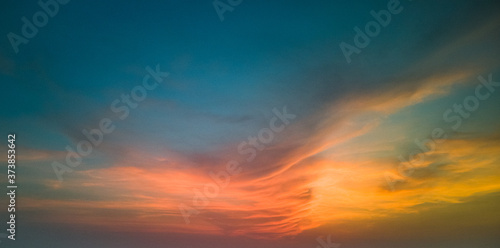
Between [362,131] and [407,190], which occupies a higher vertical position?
[362,131]

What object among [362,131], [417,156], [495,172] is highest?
[362,131]

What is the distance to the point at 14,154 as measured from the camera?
8.12 metres

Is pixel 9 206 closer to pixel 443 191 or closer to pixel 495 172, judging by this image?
pixel 443 191

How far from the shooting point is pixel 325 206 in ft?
33.2

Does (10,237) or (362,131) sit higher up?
(362,131)

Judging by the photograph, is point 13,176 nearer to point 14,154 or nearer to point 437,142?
point 14,154

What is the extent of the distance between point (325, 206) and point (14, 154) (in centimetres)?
849

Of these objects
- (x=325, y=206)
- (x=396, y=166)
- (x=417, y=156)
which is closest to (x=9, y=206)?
(x=325, y=206)

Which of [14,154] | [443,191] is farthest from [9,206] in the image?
[443,191]

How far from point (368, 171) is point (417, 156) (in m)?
1.47

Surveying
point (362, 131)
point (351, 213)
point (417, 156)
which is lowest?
point (351, 213)

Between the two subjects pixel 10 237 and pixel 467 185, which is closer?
pixel 10 237

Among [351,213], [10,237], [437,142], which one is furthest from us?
[351,213]

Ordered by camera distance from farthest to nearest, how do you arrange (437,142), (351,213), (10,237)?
(351,213) < (437,142) < (10,237)
